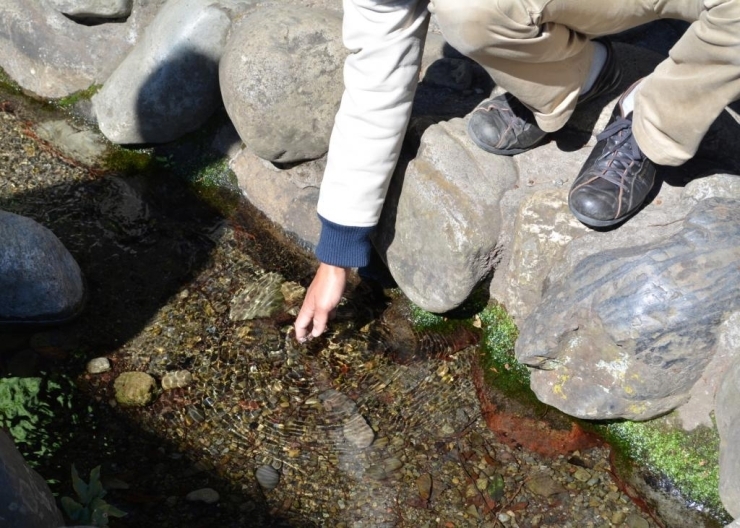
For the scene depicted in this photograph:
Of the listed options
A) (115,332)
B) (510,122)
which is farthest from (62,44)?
(510,122)

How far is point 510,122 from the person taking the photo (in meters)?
3.25

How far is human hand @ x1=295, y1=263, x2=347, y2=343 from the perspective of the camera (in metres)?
3.05

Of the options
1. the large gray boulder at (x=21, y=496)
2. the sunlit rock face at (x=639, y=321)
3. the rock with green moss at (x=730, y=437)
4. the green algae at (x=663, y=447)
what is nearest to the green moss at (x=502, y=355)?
the green algae at (x=663, y=447)

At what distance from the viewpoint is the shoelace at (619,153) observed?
2.96m

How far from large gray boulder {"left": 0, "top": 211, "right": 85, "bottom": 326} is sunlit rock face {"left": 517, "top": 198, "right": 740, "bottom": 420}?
6.30 feet

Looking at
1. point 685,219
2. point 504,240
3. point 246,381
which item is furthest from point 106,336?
point 685,219

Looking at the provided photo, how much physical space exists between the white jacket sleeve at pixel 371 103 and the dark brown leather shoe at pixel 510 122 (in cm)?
43

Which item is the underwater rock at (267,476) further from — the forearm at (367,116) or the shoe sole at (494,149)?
the shoe sole at (494,149)

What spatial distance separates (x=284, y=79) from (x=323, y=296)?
1060 millimetres

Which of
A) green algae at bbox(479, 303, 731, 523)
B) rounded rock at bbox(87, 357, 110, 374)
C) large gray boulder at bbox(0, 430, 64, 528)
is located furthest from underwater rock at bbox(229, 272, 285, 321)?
large gray boulder at bbox(0, 430, 64, 528)

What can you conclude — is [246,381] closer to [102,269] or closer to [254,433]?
[254,433]

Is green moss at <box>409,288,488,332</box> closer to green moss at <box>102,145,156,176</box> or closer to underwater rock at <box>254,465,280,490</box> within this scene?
underwater rock at <box>254,465,280,490</box>

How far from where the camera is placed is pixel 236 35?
3717 millimetres

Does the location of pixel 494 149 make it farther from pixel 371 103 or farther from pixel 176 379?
pixel 176 379
